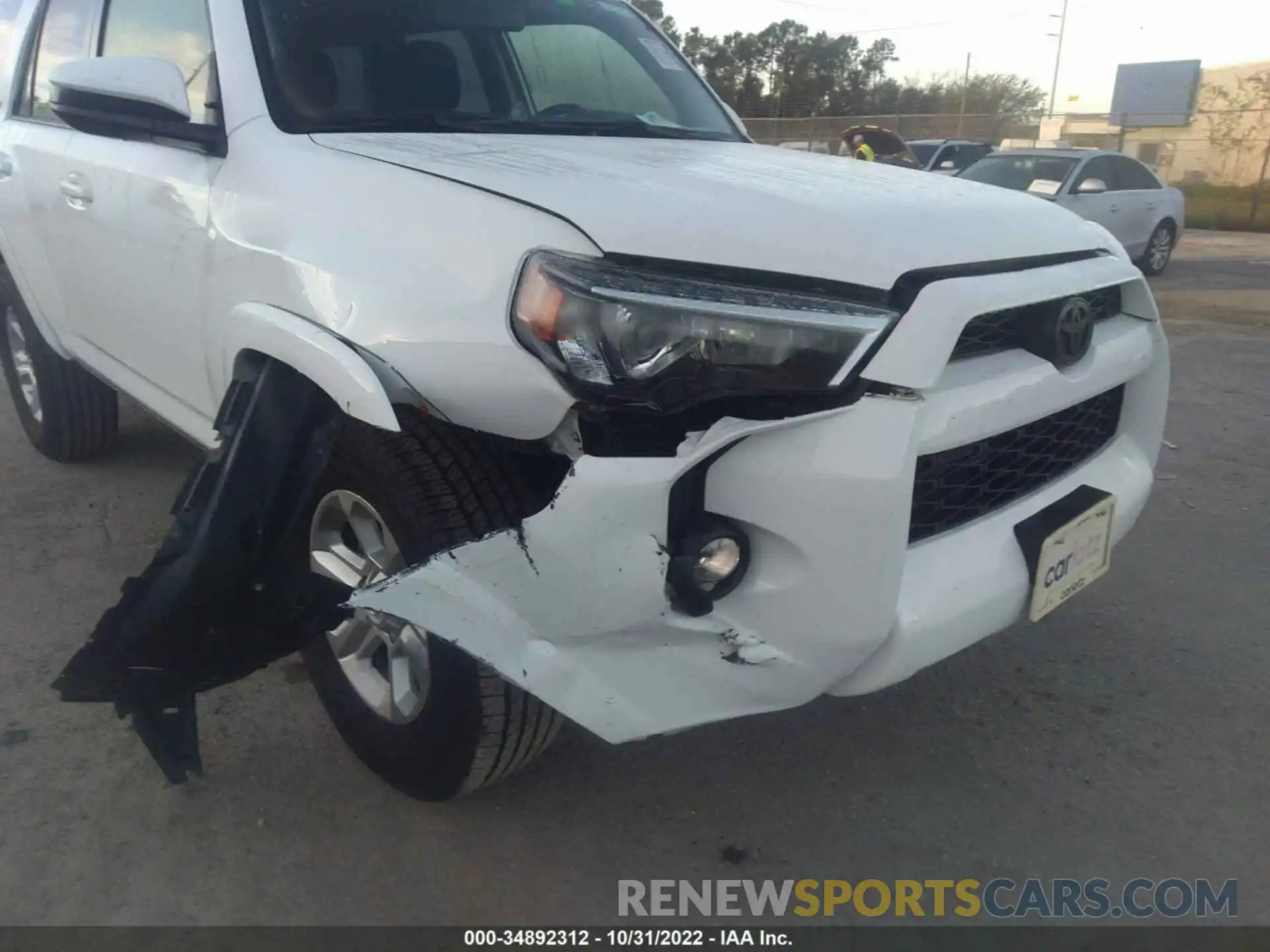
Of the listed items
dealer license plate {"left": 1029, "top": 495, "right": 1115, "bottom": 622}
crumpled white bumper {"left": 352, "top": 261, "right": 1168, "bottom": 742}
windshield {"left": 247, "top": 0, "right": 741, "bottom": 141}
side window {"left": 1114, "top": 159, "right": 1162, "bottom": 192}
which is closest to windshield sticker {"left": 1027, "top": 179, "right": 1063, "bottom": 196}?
side window {"left": 1114, "top": 159, "right": 1162, "bottom": 192}

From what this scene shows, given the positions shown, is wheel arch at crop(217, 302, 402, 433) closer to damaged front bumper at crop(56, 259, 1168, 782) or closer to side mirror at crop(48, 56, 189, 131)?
damaged front bumper at crop(56, 259, 1168, 782)

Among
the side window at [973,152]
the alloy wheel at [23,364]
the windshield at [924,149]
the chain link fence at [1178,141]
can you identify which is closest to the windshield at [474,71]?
the alloy wheel at [23,364]

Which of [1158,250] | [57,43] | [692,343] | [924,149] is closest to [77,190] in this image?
[57,43]

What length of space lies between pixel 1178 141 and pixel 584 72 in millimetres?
25754

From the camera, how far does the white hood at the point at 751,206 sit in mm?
1693

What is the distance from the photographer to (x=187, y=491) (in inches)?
80.1

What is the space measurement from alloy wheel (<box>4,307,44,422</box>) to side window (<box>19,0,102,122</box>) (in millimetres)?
926

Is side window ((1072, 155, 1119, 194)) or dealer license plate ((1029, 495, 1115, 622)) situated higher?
side window ((1072, 155, 1119, 194))

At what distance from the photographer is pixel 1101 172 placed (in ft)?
33.8

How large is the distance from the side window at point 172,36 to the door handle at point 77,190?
1.35ft

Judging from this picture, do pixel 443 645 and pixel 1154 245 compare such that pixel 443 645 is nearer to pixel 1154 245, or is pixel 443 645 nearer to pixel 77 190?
pixel 77 190

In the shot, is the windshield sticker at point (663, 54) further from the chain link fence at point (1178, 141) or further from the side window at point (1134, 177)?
the chain link fence at point (1178, 141)

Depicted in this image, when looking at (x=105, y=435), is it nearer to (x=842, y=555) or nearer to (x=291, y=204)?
(x=291, y=204)

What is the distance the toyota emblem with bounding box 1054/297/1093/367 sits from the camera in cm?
202
